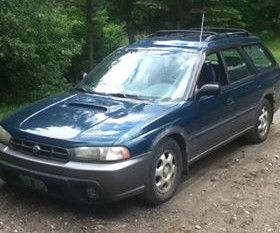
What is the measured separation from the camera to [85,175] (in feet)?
16.5

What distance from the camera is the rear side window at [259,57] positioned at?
7864 mm

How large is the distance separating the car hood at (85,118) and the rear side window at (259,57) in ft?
7.95

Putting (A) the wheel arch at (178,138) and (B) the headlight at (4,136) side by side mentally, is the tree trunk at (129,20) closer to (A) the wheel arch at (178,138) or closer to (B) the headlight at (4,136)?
(A) the wheel arch at (178,138)

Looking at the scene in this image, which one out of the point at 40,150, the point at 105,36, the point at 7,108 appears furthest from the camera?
the point at 105,36

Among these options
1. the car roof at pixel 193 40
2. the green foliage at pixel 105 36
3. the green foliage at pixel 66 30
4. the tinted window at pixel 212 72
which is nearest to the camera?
the tinted window at pixel 212 72

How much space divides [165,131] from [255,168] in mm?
1850

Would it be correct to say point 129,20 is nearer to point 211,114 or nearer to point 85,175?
point 211,114

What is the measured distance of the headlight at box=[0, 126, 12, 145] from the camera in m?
5.57

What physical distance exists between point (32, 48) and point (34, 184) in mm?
5120

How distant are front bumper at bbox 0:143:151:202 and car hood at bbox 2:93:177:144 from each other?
0.25 metres

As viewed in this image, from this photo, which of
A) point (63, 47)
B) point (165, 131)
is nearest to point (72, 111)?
point (165, 131)

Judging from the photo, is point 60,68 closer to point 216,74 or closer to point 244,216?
point 216,74

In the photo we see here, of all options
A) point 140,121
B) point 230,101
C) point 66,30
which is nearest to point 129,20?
point 66,30

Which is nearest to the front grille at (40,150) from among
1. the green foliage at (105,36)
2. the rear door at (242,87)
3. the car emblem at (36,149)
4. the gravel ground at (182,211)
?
the car emblem at (36,149)
